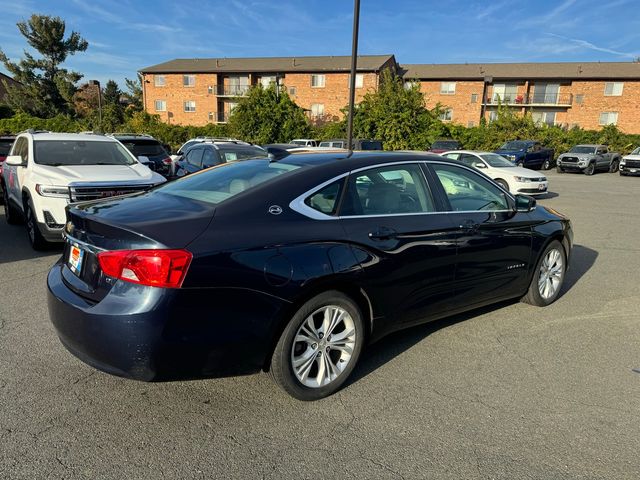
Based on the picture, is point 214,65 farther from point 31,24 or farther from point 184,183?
point 184,183

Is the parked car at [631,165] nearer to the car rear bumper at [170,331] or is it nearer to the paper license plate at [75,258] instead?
the car rear bumper at [170,331]

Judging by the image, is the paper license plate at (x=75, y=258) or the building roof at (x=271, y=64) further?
the building roof at (x=271, y=64)

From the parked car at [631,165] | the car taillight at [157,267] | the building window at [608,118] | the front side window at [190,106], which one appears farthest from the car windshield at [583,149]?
the front side window at [190,106]

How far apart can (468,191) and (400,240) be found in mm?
1194

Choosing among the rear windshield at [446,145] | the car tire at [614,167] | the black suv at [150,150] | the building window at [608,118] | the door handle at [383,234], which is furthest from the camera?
the building window at [608,118]

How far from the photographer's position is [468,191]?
4.26m

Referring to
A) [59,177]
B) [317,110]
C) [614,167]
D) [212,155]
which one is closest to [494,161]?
[212,155]

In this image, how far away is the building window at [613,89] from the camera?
142 ft

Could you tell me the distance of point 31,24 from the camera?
175 ft

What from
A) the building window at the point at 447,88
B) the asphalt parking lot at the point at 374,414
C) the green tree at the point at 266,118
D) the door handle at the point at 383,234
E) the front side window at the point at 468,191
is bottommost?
the asphalt parking lot at the point at 374,414

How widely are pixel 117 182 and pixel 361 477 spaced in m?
5.61

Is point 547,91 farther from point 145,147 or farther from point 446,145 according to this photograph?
point 145,147

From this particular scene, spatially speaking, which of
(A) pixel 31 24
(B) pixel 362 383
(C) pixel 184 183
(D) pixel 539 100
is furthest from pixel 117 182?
(A) pixel 31 24

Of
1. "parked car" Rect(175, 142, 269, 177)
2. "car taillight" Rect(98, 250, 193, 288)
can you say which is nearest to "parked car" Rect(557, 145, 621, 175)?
"parked car" Rect(175, 142, 269, 177)
